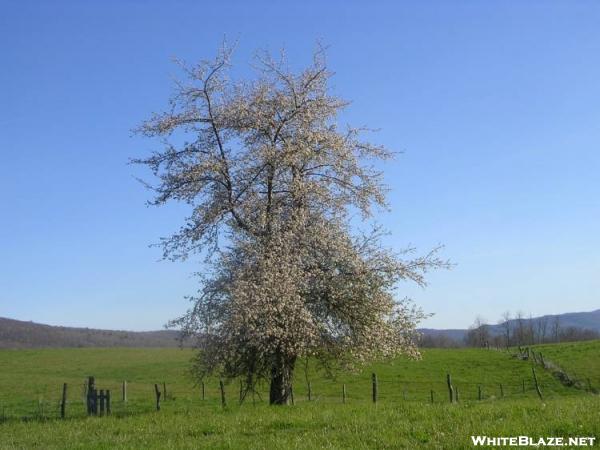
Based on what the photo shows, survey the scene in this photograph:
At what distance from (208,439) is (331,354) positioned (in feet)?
32.5

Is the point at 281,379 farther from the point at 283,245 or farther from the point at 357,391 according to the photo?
the point at 357,391

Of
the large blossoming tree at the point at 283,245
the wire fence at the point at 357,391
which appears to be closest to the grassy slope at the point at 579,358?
the wire fence at the point at 357,391

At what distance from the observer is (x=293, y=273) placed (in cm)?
2267

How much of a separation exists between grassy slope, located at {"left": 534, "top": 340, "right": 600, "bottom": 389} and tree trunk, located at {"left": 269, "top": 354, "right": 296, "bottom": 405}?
40.3 metres

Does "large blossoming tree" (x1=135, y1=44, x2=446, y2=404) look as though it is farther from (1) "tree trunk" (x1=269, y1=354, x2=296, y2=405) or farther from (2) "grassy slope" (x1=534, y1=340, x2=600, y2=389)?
(2) "grassy slope" (x1=534, y1=340, x2=600, y2=389)

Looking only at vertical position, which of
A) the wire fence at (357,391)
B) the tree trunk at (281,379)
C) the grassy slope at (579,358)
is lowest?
the wire fence at (357,391)

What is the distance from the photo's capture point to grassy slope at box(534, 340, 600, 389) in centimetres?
6161

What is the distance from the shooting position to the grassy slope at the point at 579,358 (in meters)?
61.6

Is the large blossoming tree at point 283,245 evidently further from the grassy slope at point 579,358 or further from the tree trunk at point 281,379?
the grassy slope at point 579,358

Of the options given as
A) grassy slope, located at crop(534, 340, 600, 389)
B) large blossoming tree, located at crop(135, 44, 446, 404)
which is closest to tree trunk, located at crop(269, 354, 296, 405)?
large blossoming tree, located at crop(135, 44, 446, 404)

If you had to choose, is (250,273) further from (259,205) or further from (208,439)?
(208,439)

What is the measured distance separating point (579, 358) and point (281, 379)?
5753cm

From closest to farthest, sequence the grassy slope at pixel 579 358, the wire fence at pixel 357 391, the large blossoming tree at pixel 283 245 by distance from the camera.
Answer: the large blossoming tree at pixel 283 245 → the wire fence at pixel 357 391 → the grassy slope at pixel 579 358

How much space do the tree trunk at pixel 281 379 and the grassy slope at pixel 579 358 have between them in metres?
40.3
